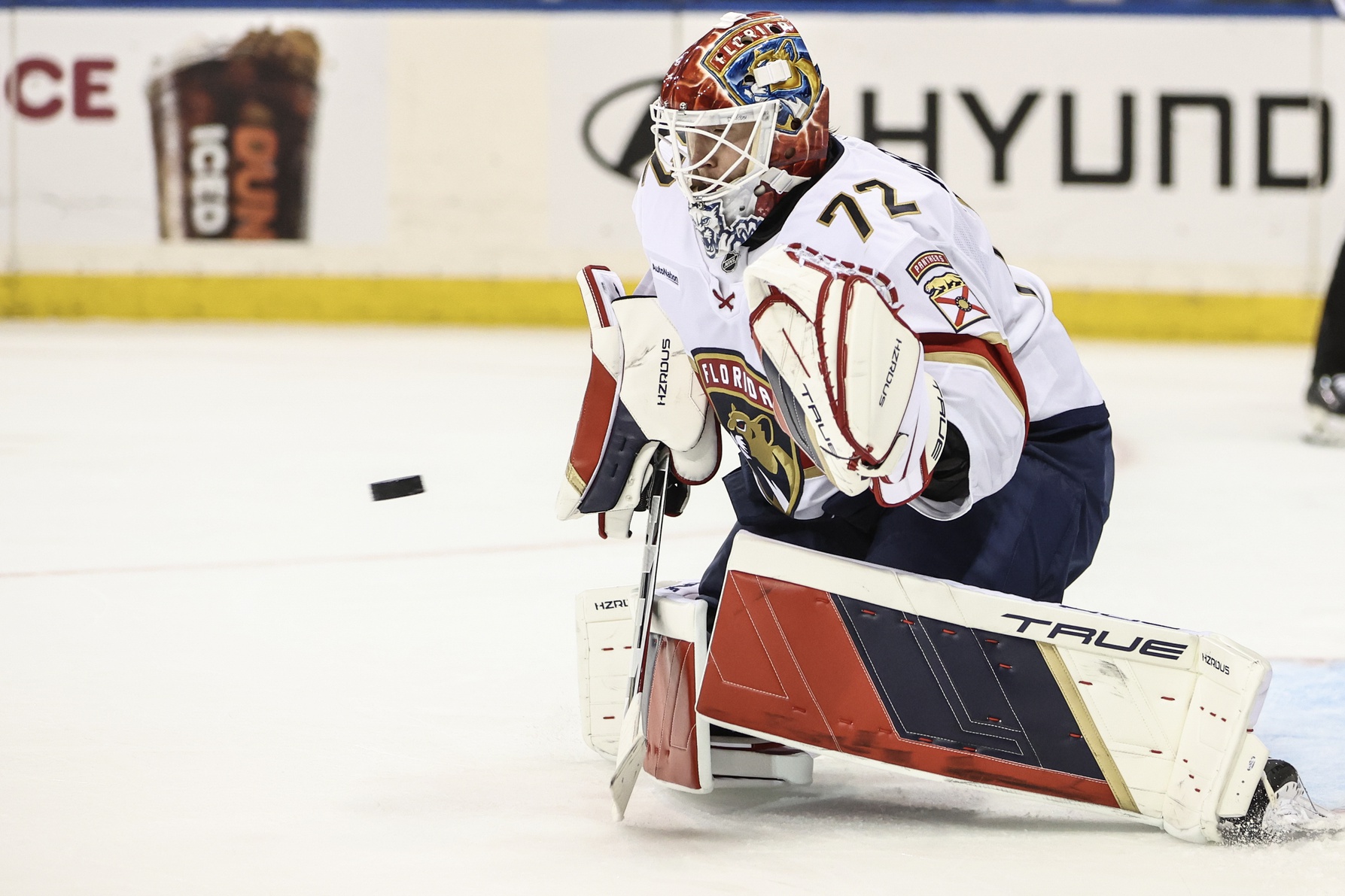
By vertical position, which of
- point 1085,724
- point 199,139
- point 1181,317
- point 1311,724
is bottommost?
point 1311,724

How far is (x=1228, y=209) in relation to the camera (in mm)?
7145

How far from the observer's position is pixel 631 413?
184cm

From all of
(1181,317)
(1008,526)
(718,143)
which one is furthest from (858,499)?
(1181,317)

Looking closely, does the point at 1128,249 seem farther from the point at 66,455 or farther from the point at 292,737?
the point at 292,737

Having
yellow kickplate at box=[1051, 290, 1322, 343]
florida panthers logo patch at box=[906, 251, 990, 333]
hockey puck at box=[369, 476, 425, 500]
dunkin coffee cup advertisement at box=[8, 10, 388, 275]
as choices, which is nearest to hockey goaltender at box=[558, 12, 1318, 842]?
florida panthers logo patch at box=[906, 251, 990, 333]

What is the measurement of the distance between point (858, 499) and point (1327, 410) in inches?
123

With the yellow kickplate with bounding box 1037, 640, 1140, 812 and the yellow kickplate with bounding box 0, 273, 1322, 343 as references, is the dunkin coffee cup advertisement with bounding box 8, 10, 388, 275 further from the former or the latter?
the yellow kickplate with bounding box 1037, 640, 1140, 812

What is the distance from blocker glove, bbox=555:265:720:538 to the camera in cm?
182

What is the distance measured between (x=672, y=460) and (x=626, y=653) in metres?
0.21

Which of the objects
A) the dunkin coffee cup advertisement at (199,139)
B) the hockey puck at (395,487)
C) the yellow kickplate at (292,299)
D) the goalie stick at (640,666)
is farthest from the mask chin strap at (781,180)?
the dunkin coffee cup advertisement at (199,139)

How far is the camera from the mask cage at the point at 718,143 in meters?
1.73

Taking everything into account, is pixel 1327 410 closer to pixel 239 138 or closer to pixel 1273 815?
pixel 1273 815

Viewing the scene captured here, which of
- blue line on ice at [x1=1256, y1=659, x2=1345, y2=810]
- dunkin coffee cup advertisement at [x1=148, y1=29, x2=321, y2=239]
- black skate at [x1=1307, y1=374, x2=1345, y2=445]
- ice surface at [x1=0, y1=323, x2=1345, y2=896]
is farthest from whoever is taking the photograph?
dunkin coffee cup advertisement at [x1=148, y1=29, x2=321, y2=239]

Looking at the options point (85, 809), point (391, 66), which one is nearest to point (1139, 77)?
point (391, 66)
